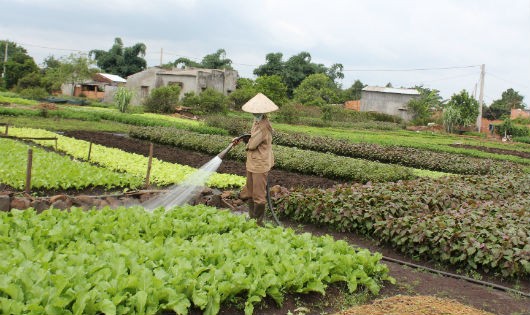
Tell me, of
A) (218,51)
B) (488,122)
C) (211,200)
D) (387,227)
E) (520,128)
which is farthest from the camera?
(218,51)

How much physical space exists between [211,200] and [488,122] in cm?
5612

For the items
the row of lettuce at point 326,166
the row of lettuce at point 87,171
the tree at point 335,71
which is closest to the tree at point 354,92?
the tree at point 335,71

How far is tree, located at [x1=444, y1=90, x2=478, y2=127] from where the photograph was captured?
1971 inches

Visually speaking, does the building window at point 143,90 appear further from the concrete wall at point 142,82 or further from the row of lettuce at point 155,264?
→ the row of lettuce at point 155,264

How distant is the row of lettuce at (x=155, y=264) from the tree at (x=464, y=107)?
152 feet

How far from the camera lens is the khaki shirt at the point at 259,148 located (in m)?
8.66

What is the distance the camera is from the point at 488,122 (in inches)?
2340

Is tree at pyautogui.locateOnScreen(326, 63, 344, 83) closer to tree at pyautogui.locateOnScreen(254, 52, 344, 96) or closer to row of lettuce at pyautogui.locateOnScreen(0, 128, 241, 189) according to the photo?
tree at pyautogui.locateOnScreen(254, 52, 344, 96)

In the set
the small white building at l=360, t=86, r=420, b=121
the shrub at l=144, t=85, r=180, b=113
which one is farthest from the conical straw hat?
the small white building at l=360, t=86, r=420, b=121

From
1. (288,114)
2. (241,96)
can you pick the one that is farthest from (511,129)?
(241,96)

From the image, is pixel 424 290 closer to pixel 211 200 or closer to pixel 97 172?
pixel 211 200

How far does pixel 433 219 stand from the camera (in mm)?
8445

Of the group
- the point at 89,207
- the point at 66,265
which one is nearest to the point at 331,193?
the point at 89,207

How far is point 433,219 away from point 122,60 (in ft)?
228
